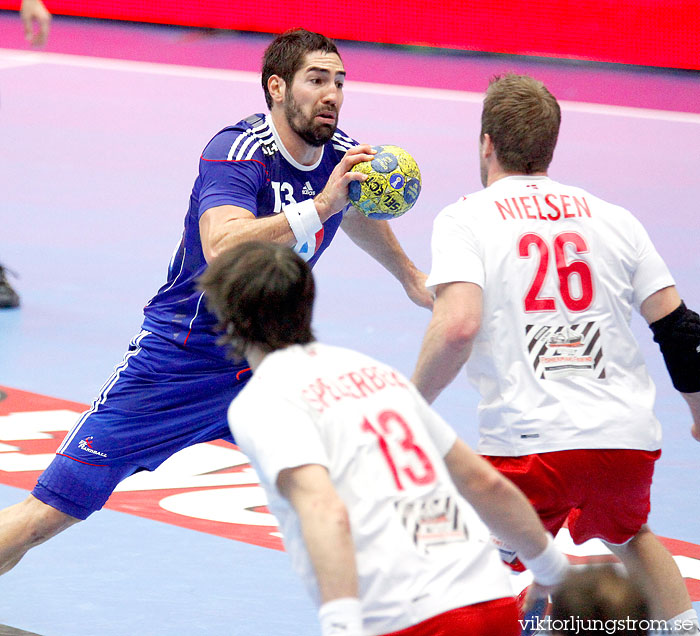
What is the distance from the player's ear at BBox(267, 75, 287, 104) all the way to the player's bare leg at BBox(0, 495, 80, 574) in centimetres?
181

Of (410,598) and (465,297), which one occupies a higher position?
(465,297)

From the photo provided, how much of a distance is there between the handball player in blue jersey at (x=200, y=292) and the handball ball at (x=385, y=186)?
0.17ft

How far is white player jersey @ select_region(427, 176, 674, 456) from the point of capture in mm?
4211

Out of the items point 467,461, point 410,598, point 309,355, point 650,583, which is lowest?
point 650,583

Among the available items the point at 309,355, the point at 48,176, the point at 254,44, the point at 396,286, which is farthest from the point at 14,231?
the point at 254,44

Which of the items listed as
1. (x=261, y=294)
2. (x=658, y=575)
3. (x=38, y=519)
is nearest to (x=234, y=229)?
(x=38, y=519)

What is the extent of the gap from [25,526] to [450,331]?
176 centimetres

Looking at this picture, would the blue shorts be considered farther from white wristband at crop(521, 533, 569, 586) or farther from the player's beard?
white wristband at crop(521, 533, 569, 586)

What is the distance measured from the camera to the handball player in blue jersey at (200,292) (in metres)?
4.85

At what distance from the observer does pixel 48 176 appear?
13.5 metres

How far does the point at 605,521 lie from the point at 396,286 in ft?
20.0

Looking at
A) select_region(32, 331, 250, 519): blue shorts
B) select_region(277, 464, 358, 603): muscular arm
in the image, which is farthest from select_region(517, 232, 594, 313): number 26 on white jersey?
select_region(277, 464, 358, 603): muscular arm

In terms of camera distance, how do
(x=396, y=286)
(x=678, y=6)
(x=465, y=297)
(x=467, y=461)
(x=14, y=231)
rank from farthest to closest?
(x=678, y=6), (x=14, y=231), (x=396, y=286), (x=465, y=297), (x=467, y=461)

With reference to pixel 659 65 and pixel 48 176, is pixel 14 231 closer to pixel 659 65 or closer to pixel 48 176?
pixel 48 176
